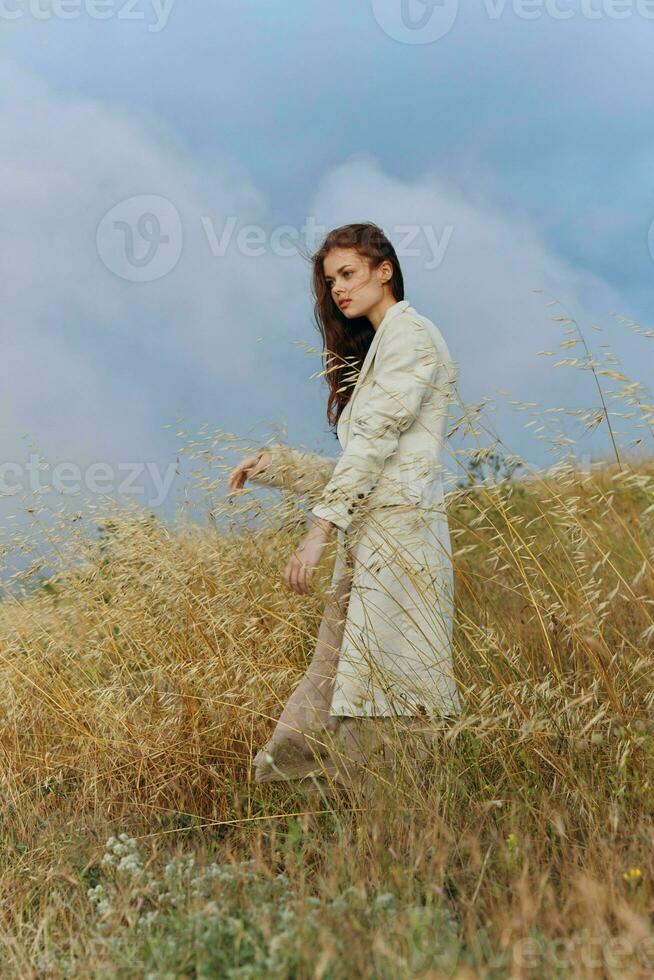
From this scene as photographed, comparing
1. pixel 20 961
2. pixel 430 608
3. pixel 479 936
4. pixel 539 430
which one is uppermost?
pixel 539 430

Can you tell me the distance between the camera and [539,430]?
3066mm

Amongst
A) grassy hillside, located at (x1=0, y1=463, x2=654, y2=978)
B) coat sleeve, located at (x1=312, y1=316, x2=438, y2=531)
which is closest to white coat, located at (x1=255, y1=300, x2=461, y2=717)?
coat sleeve, located at (x1=312, y1=316, x2=438, y2=531)

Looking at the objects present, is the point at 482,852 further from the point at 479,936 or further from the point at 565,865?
the point at 479,936

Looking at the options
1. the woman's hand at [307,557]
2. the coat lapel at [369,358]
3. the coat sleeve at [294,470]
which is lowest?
the woman's hand at [307,557]

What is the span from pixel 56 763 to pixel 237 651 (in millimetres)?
819

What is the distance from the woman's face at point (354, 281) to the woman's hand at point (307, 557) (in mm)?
793

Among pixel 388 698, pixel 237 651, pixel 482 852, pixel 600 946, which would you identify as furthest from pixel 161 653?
pixel 600 946

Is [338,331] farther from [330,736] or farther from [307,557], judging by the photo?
[330,736]

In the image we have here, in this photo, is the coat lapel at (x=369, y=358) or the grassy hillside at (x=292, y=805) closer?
the grassy hillside at (x=292, y=805)

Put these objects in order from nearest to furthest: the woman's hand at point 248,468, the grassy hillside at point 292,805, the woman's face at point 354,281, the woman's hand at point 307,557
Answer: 1. the grassy hillside at point 292,805
2. the woman's hand at point 307,557
3. the woman's face at point 354,281
4. the woman's hand at point 248,468

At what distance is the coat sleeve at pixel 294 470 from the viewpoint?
328 cm

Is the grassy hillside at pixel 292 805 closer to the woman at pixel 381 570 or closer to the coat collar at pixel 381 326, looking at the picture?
the woman at pixel 381 570

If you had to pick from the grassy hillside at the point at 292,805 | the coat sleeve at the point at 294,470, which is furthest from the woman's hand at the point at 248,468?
the grassy hillside at the point at 292,805

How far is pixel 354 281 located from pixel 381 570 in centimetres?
97
